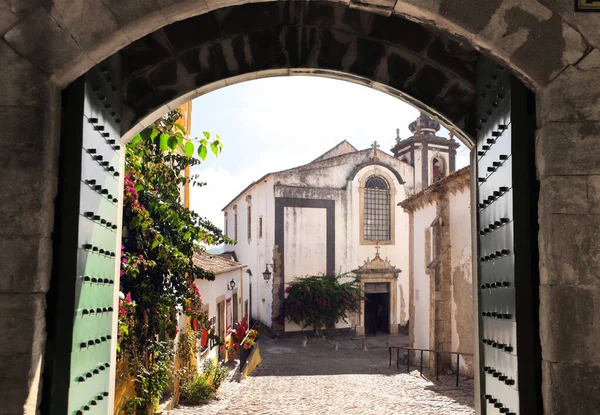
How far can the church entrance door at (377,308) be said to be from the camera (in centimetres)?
2344

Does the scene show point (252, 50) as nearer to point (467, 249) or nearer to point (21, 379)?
point (21, 379)

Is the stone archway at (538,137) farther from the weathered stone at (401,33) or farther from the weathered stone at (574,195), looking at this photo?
the weathered stone at (401,33)

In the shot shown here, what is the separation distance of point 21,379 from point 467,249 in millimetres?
12152

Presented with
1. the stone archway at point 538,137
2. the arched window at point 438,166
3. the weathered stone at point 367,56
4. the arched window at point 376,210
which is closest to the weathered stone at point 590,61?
the stone archway at point 538,137

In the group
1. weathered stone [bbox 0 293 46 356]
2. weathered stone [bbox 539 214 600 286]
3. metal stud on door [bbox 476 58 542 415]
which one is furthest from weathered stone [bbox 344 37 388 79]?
weathered stone [bbox 0 293 46 356]

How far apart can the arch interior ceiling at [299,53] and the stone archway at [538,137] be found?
1.16 m

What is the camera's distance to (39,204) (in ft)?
7.11

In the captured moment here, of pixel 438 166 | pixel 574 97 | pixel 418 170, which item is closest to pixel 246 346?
pixel 418 170

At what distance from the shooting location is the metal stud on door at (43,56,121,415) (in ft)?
7.66

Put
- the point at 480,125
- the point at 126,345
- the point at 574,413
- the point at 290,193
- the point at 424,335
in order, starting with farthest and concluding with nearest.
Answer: the point at 290,193, the point at 424,335, the point at 126,345, the point at 480,125, the point at 574,413

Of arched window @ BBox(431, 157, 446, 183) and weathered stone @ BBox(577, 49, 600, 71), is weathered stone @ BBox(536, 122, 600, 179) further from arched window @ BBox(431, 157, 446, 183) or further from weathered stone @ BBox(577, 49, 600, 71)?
arched window @ BBox(431, 157, 446, 183)

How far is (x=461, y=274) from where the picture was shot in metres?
13.4

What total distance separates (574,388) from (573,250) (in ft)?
1.82

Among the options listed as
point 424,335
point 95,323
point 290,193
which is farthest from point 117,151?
Answer: point 290,193
